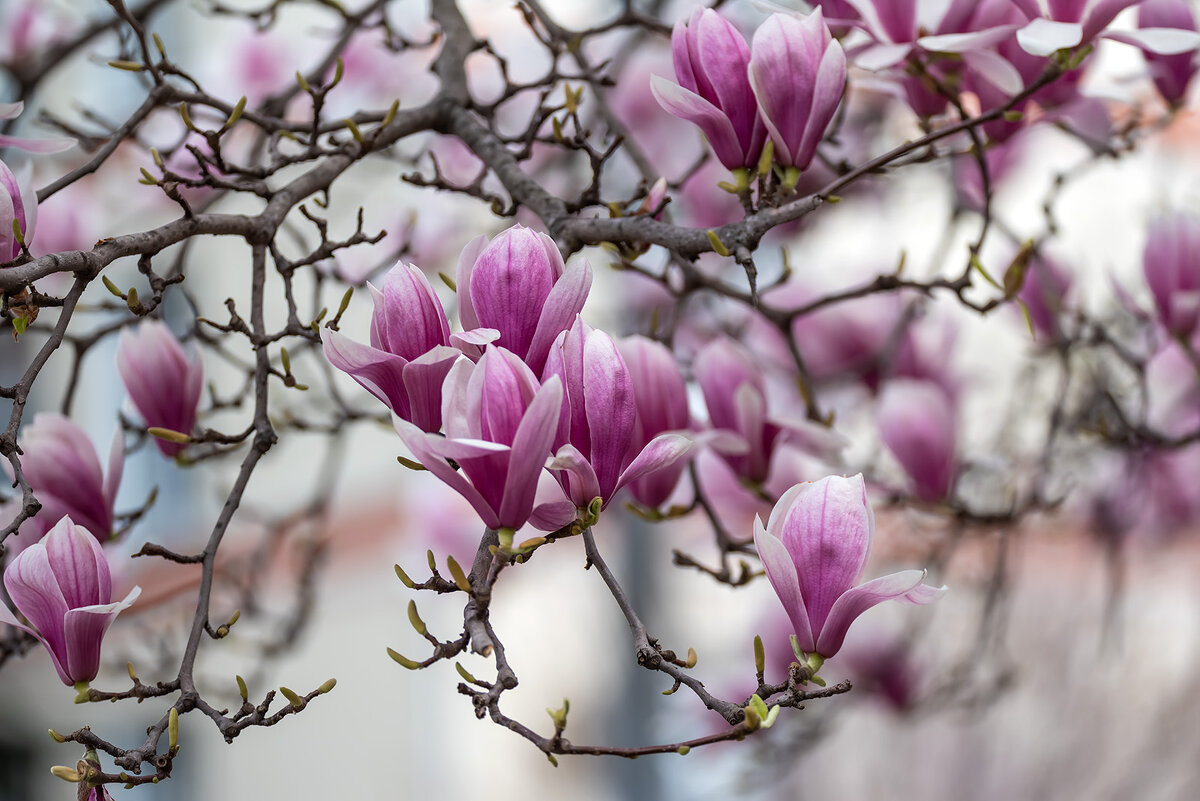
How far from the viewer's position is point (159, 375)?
508mm

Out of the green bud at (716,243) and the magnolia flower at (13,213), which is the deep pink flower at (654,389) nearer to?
the green bud at (716,243)

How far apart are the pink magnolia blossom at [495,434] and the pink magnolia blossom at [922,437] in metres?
0.39

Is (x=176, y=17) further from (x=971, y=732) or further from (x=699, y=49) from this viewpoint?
(x=699, y=49)

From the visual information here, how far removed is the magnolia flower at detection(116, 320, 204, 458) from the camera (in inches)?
19.9

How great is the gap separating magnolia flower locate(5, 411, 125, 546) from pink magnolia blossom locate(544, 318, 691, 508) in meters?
0.24

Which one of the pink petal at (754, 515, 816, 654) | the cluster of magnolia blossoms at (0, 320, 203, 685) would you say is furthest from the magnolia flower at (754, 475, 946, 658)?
the cluster of magnolia blossoms at (0, 320, 203, 685)

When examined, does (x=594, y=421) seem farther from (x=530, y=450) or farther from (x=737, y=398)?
(x=737, y=398)

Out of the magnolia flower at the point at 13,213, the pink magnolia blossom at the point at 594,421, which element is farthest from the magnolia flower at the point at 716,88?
the magnolia flower at the point at 13,213

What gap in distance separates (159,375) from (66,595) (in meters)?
0.15

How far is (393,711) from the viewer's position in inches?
138

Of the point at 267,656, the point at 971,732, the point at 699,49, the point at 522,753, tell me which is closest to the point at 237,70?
the point at 267,656

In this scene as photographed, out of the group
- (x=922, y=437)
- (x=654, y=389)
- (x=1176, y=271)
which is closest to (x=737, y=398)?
(x=654, y=389)

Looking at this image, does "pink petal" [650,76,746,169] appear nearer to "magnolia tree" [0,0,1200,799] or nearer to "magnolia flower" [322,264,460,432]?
"magnolia tree" [0,0,1200,799]

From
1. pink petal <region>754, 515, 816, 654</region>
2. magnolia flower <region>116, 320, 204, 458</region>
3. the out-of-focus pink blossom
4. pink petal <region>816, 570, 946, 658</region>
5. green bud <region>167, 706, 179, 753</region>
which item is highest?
the out-of-focus pink blossom
